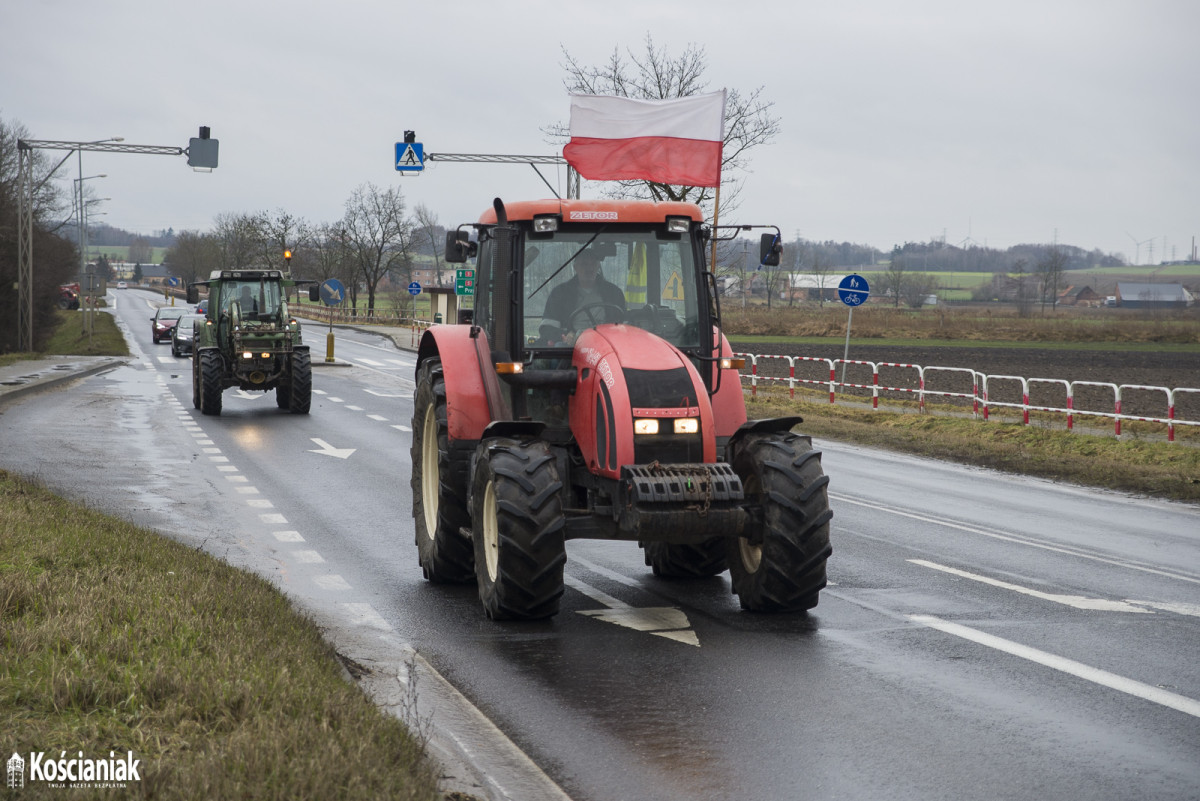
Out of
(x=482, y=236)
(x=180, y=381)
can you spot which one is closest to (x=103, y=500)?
(x=482, y=236)

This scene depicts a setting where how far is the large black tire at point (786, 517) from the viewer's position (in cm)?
772

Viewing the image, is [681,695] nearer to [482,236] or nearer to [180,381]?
[482,236]

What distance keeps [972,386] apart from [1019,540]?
2399 centimetres

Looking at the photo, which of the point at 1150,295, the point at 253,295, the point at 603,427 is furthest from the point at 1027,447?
the point at 1150,295

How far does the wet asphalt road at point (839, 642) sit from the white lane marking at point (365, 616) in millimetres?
19

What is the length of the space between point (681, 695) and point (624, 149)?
260 inches

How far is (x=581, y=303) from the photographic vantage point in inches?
342

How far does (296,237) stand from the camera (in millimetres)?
96750

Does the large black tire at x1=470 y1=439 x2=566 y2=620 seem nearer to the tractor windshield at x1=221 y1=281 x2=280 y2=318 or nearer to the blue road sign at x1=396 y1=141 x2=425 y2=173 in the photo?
the tractor windshield at x1=221 y1=281 x2=280 y2=318

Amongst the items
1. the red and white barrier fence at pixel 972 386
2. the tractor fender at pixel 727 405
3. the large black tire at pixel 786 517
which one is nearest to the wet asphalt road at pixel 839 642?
the large black tire at pixel 786 517

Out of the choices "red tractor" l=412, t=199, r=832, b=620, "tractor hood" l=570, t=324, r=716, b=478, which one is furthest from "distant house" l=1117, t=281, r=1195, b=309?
"tractor hood" l=570, t=324, r=716, b=478

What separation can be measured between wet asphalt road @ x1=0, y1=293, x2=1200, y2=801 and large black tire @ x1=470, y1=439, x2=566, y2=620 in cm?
23

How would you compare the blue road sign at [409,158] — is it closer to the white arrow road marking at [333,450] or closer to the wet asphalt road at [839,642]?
the white arrow road marking at [333,450]

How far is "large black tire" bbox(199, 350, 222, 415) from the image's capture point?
941 inches
